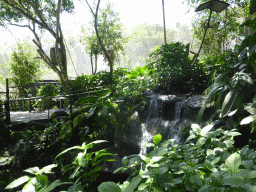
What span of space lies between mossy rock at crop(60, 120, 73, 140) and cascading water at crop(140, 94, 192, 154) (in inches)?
68.4

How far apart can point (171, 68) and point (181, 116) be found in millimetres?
1514

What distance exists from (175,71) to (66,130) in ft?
10.5

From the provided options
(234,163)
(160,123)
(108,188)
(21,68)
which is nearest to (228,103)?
(234,163)

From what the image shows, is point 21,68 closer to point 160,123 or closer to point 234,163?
point 160,123

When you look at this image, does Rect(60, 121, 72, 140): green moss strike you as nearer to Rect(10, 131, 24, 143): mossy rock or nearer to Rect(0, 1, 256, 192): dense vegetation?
Rect(0, 1, 256, 192): dense vegetation

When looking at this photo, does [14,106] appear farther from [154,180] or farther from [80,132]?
[154,180]

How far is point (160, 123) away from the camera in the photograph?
4207 mm

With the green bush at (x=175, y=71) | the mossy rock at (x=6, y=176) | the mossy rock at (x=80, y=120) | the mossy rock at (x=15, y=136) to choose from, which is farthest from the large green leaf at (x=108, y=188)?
the mossy rock at (x=15, y=136)

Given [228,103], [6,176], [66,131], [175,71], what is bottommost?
[6,176]

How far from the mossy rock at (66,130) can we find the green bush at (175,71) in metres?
2.50

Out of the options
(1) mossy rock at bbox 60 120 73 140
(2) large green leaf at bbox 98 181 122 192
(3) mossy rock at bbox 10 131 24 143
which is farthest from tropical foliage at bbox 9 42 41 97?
(2) large green leaf at bbox 98 181 122 192

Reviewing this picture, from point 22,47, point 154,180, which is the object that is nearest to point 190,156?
point 154,180

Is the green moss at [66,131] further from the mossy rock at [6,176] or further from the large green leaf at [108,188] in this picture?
the large green leaf at [108,188]

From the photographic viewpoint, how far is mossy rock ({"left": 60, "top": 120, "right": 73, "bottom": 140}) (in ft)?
14.6
